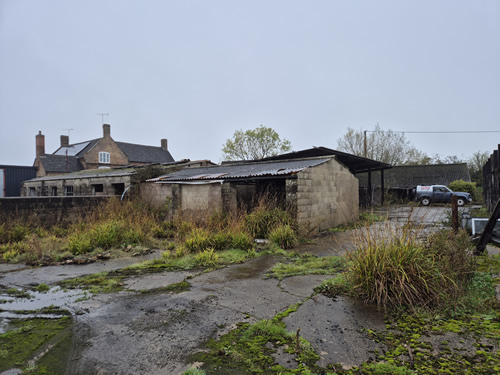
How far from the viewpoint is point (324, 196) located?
11.4m

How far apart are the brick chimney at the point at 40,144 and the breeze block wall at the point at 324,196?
37355 mm

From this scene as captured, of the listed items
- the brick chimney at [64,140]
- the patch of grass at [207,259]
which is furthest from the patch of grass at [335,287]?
the brick chimney at [64,140]

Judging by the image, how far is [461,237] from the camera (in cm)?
512

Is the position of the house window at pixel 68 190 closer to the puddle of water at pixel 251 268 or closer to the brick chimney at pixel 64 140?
the puddle of water at pixel 251 268

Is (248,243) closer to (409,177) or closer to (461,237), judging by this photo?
(461,237)

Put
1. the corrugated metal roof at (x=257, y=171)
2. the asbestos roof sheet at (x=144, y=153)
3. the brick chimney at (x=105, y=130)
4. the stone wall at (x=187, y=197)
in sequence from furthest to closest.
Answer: the asbestos roof sheet at (x=144, y=153)
the brick chimney at (x=105, y=130)
the stone wall at (x=187, y=197)
the corrugated metal roof at (x=257, y=171)

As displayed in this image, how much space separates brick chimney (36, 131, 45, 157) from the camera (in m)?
35.9

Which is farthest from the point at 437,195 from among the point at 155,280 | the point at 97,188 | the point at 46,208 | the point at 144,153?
the point at 144,153

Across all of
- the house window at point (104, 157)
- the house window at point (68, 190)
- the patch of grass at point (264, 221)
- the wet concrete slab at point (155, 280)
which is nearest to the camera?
Result: the wet concrete slab at point (155, 280)

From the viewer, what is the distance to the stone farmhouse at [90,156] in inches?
1324

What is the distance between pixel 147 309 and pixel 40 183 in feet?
72.4

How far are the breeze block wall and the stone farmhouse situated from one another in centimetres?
2835

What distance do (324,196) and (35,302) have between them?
9429 mm

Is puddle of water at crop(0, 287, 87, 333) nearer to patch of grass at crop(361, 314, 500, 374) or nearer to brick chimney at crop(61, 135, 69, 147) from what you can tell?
patch of grass at crop(361, 314, 500, 374)
